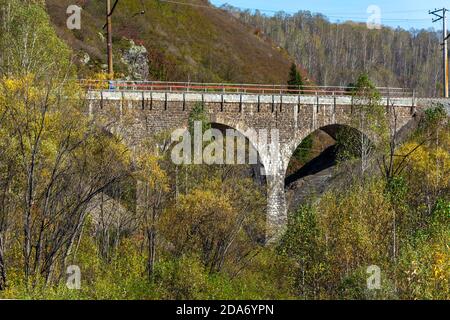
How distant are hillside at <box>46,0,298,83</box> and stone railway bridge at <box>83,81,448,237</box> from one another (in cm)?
1708

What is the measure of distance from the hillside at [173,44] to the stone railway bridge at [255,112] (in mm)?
17082

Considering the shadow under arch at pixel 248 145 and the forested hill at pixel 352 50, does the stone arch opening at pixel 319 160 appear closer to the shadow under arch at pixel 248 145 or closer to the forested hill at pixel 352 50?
the shadow under arch at pixel 248 145

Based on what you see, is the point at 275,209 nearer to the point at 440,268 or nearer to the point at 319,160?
the point at 440,268

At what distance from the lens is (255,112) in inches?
1532

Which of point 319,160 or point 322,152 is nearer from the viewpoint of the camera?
point 319,160

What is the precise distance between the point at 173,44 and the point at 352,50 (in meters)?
79.5

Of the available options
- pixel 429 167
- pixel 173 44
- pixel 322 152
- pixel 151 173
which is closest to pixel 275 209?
pixel 429 167

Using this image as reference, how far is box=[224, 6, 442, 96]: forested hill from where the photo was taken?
431 feet

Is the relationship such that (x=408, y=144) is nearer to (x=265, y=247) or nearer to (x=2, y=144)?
(x=265, y=247)

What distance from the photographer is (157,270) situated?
2297 cm

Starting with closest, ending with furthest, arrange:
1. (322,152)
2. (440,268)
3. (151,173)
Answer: (440,268)
(151,173)
(322,152)

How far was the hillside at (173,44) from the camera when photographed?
198 ft

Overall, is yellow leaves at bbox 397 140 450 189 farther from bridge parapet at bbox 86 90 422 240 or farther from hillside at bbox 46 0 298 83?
hillside at bbox 46 0 298 83

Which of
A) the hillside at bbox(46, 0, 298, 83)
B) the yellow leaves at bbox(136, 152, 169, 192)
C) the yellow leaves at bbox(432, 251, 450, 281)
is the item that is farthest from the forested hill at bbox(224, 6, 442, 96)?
the yellow leaves at bbox(432, 251, 450, 281)
